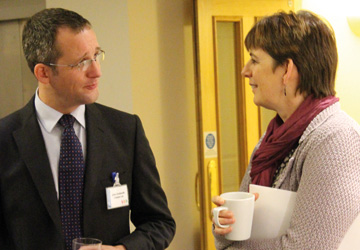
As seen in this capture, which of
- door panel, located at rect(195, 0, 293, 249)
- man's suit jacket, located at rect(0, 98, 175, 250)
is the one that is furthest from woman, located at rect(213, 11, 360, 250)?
door panel, located at rect(195, 0, 293, 249)

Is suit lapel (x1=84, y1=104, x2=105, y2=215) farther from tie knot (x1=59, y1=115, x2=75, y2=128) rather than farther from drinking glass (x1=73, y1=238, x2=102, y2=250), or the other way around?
drinking glass (x1=73, y1=238, x2=102, y2=250)

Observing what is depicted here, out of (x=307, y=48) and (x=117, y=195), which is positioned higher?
(x=307, y=48)

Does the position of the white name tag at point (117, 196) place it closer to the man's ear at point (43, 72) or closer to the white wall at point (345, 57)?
the man's ear at point (43, 72)

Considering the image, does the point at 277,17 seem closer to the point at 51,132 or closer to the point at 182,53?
Answer: the point at 51,132

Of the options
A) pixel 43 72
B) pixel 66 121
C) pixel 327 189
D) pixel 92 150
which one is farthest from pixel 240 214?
pixel 43 72

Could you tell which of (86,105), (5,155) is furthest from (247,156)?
(5,155)

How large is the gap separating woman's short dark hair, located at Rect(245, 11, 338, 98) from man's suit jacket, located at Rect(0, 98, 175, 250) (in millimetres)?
567

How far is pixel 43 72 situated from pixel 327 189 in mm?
968

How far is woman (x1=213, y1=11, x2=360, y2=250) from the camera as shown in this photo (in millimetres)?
1290

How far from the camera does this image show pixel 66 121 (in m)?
1.58

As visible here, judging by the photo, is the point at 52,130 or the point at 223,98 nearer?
the point at 52,130

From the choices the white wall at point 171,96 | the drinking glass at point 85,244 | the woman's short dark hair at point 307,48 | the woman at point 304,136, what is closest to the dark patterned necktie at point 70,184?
the drinking glass at point 85,244

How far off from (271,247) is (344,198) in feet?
0.85

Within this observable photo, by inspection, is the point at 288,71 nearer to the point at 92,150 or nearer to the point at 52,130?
the point at 92,150
